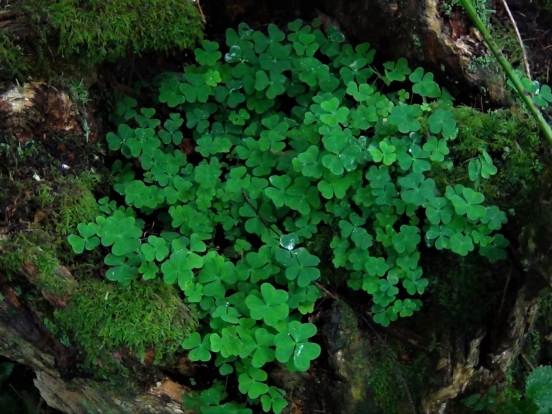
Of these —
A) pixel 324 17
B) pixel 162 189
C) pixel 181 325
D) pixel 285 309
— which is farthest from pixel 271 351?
pixel 324 17

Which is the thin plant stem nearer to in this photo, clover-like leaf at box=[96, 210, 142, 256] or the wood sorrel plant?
the wood sorrel plant

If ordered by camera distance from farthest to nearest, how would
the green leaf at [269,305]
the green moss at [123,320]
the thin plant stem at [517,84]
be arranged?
the green leaf at [269,305] → the green moss at [123,320] → the thin plant stem at [517,84]

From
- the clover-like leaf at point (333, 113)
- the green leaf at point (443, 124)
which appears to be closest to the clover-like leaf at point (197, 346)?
the clover-like leaf at point (333, 113)

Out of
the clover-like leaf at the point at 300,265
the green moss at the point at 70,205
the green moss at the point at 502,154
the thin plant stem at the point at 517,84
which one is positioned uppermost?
the thin plant stem at the point at 517,84

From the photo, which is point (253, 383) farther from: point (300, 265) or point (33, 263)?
point (33, 263)

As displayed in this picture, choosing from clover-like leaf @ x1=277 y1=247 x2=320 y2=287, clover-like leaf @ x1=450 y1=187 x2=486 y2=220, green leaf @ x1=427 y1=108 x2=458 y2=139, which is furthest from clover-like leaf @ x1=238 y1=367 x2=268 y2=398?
green leaf @ x1=427 y1=108 x2=458 y2=139

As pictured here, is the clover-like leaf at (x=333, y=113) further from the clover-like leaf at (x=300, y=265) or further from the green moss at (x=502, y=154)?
the clover-like leaf at (x=300, y=265)

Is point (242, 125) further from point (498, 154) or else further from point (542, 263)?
point (542, 263)
